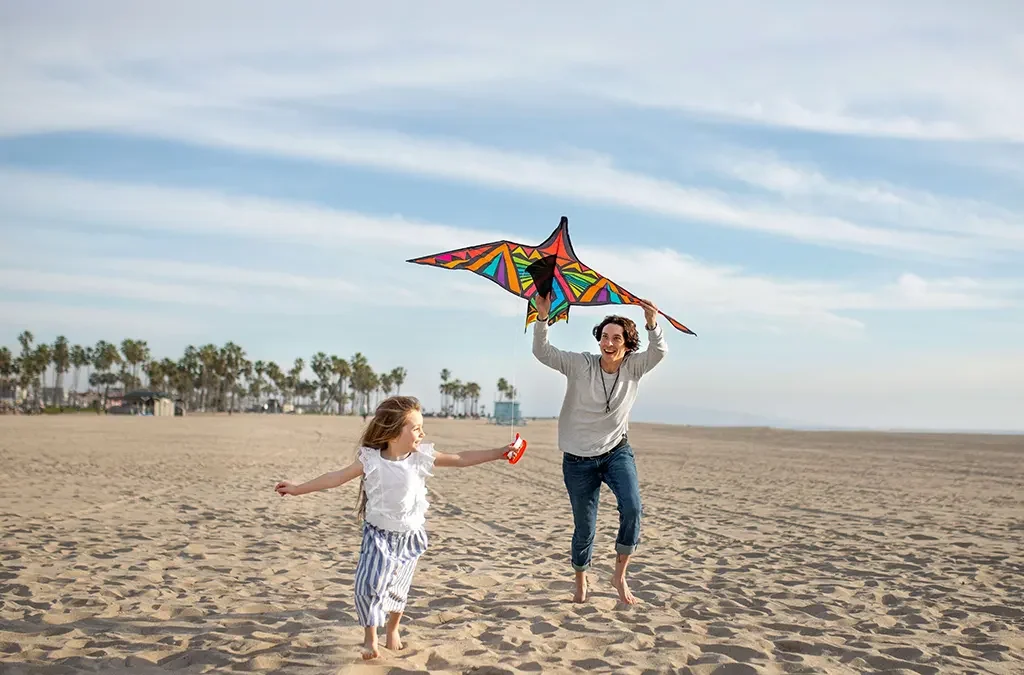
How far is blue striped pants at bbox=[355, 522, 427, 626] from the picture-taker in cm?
416

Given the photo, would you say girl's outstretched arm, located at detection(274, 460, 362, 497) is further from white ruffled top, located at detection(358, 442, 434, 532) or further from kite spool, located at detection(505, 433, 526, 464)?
kite spool, located at detection(505, 433, 526, 464)

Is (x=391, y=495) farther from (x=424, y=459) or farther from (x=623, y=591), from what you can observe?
(x=623, y=591)

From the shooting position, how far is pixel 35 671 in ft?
12.9

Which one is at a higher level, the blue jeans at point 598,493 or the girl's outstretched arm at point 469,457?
the girl's outstretched arm at point 469,457

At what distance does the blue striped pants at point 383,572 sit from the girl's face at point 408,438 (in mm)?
434

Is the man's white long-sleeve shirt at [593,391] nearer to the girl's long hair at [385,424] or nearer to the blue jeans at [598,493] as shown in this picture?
the blue jeans at [598,493]

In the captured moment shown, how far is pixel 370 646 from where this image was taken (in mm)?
4094

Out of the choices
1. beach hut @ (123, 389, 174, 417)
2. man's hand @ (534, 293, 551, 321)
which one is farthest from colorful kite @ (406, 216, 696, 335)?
beach hut @ (123, 389, 174, 417)

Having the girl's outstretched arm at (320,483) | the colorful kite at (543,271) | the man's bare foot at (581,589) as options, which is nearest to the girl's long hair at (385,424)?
the girl's outstretched arm at (320,483)

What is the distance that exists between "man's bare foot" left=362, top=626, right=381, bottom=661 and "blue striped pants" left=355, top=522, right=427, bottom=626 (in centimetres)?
4

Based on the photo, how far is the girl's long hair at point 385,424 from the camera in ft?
14.3

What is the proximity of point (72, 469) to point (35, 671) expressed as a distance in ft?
42.9

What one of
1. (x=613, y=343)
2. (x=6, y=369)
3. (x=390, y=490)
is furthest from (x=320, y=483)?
(x=6, y=369)

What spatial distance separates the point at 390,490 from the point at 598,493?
167 cm
